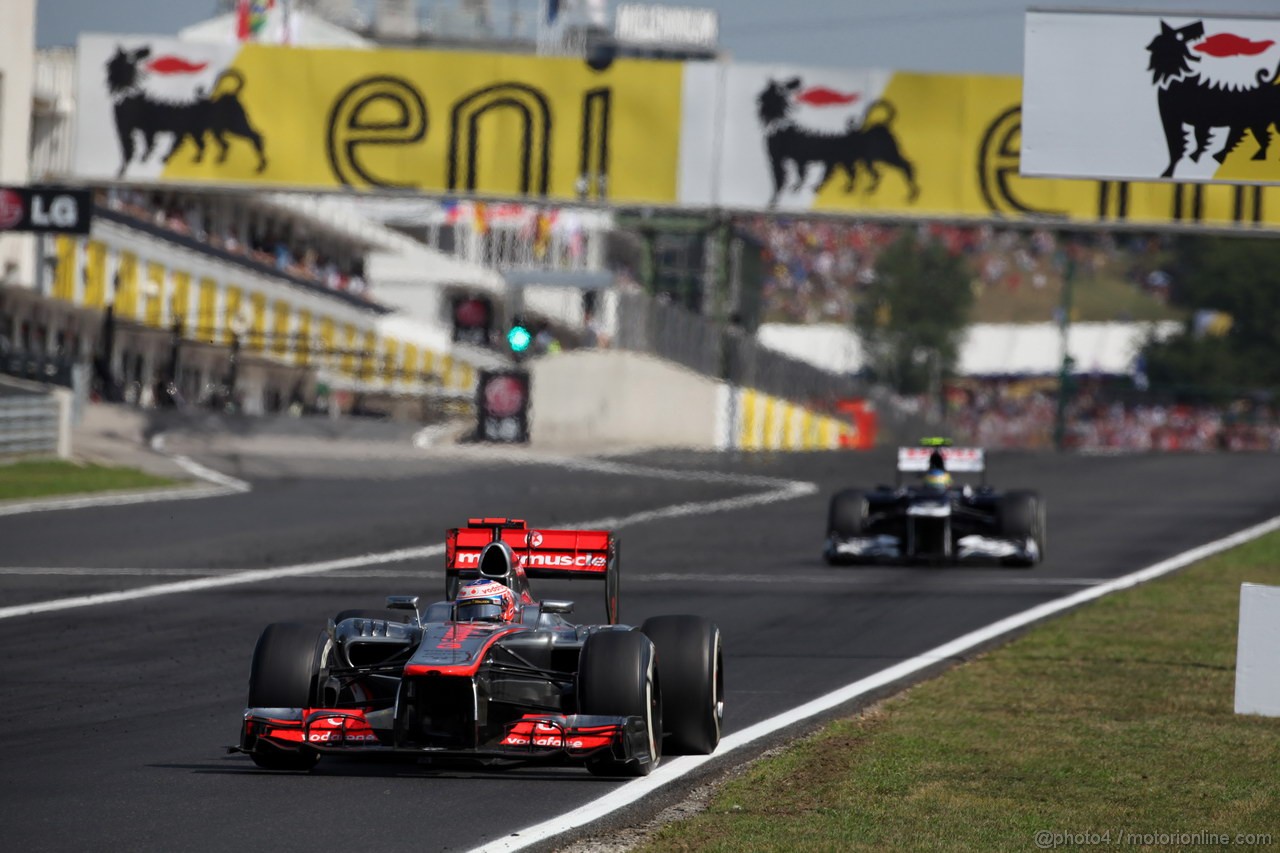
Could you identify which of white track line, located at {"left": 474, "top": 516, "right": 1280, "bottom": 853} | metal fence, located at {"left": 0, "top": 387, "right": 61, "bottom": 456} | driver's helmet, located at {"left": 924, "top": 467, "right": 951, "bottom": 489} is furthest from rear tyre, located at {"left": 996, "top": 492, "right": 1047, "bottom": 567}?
metal fence, located at {"left": 0, "top": 387, "right": 61, "bottom": 456}

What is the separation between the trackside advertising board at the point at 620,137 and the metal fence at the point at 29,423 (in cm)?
774

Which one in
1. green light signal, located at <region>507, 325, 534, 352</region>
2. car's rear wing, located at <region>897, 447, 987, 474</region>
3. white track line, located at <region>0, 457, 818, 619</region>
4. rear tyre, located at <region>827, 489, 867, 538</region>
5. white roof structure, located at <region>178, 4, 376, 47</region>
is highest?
white roof structure, located at <region>178, 4, 376, 47</region>

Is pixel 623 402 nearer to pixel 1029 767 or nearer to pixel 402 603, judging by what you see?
pixel 402 603

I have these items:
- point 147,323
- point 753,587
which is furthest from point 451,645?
point 147,323

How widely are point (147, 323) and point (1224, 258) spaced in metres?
47.1

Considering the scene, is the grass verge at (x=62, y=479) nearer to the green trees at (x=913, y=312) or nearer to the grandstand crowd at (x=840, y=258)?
the green trees at (x=913, y=312)

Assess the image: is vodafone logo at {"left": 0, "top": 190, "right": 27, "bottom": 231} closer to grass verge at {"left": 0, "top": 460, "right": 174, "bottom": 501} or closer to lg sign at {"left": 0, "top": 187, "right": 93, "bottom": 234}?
lg sign at {"left": 0, "top": 187, "right": 93, "bottom": 234}

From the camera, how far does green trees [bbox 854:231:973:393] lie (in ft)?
251

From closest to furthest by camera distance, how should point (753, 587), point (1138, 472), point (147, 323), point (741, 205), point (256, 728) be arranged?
point (256, 728) < point (753, 587) < point (1138, 472) < point (741, 205) < point (147, 323)

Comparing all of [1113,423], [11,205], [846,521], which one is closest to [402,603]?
[846,521]

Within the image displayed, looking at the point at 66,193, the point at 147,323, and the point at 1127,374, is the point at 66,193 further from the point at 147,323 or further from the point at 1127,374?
the point at 1127,374

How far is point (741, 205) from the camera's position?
117 feet

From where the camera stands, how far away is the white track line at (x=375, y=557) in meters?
15.4

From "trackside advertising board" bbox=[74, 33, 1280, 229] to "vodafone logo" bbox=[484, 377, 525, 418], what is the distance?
13.3 feet
